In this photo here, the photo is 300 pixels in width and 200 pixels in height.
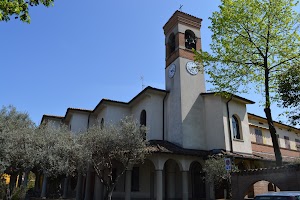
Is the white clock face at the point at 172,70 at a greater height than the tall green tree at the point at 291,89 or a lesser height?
greater

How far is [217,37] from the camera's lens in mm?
15984

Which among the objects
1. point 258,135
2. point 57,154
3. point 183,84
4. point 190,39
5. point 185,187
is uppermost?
point 190,39

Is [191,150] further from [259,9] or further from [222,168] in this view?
[259,9]

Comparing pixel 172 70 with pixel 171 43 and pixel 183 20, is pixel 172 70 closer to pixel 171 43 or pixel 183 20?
pixel 171 43

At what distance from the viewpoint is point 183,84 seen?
21.3 m

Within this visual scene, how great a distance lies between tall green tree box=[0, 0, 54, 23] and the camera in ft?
18.9

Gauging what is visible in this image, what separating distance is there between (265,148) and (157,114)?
10.5 metres

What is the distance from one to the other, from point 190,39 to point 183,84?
5013 millimetres

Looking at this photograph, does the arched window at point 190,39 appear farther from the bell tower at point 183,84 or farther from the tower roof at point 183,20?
the tower roof at point 183,20

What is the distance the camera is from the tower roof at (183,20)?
77.4ft

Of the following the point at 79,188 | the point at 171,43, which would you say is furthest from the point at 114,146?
the point at 171,43

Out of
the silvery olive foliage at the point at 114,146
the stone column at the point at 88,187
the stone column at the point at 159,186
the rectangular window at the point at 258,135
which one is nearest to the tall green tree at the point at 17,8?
the silvery olive foliage at the point at 114,146

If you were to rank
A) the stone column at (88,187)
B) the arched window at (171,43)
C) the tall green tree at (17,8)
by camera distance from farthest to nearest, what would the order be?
the arched window at (171,43)
the stone column at (88,187)
the tall green tree at (17,8)

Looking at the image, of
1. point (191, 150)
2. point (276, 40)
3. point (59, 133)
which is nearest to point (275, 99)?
point (276, 40)
